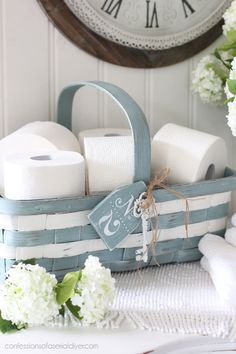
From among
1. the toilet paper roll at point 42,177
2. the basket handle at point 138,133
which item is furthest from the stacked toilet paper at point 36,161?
the basket handle at point 138,133

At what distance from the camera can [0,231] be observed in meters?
1.27

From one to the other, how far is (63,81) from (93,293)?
24.8 inches

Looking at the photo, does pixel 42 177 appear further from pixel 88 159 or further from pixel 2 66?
pixel 2 66

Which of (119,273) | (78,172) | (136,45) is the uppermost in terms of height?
(136,45)

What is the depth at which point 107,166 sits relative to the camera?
1.33m

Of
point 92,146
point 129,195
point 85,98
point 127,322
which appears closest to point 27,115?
point 85,98

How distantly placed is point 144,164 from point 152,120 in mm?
373

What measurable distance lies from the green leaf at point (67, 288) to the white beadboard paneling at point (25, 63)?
1.74 feet

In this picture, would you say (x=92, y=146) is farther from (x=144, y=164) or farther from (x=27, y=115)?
(x=27, y=115)

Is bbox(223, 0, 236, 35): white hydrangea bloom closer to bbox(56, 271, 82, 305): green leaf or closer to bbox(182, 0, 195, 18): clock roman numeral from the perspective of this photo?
bbox(182, 0, 195, 18): clock roman numeral

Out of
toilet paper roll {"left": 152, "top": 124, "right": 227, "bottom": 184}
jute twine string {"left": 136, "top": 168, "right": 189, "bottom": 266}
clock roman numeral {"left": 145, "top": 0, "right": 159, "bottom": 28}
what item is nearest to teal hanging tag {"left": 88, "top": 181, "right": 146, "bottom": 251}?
jute twine string {"left": 136, "top": 168, "right": 189, "bottom": 266}

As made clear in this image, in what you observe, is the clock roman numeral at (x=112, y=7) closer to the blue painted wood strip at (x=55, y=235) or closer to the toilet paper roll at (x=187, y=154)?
the toilet paper roll at (x=187, y=154)

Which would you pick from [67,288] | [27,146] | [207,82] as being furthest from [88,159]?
[207,82]

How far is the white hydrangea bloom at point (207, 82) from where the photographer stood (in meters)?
1.57
